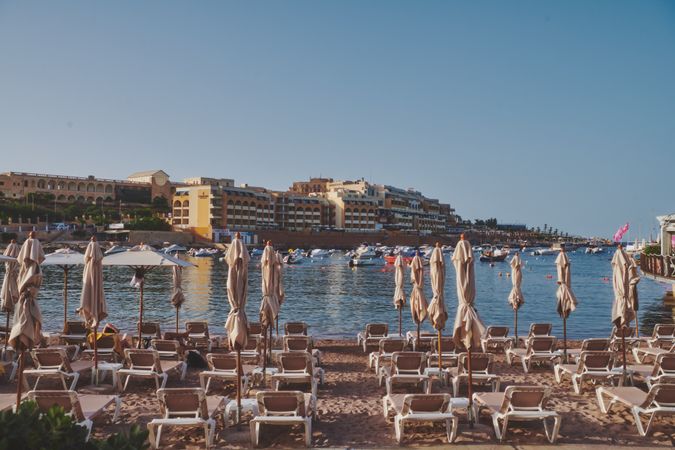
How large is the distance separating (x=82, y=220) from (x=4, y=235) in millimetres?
20427

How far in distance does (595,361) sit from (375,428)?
4566 millimetres

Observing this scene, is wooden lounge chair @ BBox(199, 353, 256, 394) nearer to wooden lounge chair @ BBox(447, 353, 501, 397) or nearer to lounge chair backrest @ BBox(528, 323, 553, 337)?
wooden lounge chair @ BBox(447, 353, 501, 397)

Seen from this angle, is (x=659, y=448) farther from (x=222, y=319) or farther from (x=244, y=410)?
(x=222, y=319)

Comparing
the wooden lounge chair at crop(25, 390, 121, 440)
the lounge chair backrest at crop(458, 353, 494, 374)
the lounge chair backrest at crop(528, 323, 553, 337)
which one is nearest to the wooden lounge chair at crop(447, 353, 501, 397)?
the lounge chair backrest at crop(458, 353, 494, 374)

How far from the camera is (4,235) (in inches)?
3568

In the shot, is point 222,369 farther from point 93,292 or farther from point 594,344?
point 594,344

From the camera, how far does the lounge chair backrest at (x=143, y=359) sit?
10047mm

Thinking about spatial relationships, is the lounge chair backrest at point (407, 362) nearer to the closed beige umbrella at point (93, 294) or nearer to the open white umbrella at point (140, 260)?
the closed beige umbrella at point (93, 294)

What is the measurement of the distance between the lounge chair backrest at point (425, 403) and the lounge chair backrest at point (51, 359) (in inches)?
235

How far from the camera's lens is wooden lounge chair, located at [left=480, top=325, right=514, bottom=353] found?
14133 millimetres

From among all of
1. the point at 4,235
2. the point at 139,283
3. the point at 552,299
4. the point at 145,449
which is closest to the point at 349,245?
the point at 4,235

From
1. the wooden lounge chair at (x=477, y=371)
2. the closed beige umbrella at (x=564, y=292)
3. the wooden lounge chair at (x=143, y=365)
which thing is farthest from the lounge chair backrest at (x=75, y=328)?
the closed beige umbrella at (x=564, y=292)

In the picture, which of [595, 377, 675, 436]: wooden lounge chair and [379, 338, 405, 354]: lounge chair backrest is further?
[379, 338, 405, 354]: lounge chair backrest

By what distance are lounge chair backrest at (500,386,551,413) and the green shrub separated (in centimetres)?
493
